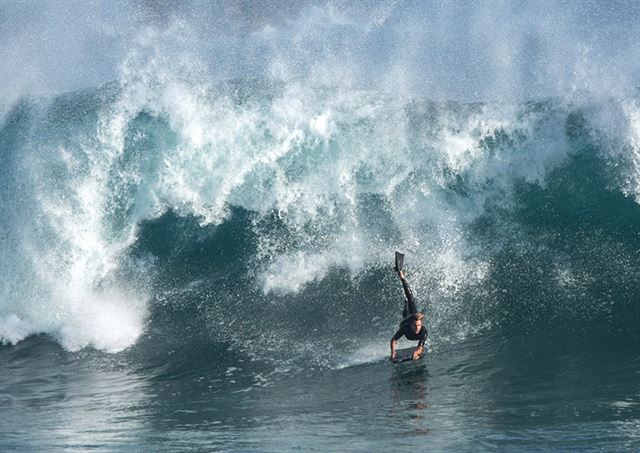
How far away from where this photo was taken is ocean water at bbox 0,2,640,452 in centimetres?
1027

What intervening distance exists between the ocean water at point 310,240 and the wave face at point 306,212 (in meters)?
0.05

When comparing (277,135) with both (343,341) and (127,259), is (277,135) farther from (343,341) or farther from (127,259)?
(343,341)

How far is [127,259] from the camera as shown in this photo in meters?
15.6

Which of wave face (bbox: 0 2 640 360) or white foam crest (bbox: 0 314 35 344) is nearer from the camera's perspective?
wave face (bbox: 0 2 640 360)

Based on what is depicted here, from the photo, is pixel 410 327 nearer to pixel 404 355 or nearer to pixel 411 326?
pixel 411 326

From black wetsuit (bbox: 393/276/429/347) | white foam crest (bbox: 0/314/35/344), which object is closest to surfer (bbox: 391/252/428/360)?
black wetsuit (bbox: 393/276/429/347)

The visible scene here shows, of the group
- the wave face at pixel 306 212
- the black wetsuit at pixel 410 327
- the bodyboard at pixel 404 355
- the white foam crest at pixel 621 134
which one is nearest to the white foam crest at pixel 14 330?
the wave face at pixel 306 212

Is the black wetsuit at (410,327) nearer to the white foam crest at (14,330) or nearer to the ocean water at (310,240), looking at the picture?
the ocean water at (310,240)

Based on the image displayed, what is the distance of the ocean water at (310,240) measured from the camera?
10273mm

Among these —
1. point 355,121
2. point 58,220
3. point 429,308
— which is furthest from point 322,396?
point 58,220

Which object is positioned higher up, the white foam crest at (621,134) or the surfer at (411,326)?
the white foam crest at (621,134)

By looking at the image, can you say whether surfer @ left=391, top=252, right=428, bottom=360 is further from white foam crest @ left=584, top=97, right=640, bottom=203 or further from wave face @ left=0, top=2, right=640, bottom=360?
white foam crest @ left=584, top=97, right=640, bottom=203

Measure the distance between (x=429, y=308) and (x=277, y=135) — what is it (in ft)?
17.8

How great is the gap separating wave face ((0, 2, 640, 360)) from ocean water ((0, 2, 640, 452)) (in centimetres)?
5
